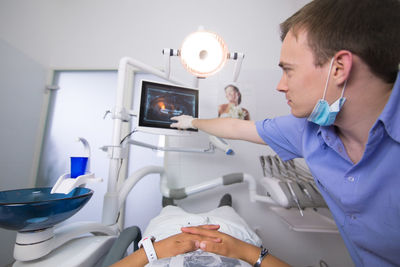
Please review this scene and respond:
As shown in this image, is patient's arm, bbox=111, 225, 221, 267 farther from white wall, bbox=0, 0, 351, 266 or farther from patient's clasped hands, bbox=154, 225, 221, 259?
white wall, bbox=0, 0, 351, 266

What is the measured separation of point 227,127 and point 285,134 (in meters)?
0.29

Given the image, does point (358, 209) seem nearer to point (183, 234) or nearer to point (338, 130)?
point (338, 130)

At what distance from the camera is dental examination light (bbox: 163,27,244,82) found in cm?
87

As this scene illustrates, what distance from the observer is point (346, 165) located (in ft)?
1.90

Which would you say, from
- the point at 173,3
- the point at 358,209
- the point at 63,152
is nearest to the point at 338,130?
the point at 358,209

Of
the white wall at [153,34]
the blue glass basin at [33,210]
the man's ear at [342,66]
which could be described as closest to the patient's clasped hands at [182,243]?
the blue glass basin at [33,210]

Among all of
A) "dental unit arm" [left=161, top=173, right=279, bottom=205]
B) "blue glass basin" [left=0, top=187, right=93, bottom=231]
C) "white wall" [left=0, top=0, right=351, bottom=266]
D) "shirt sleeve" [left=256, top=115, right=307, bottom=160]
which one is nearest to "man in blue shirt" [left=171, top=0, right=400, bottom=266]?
"shirt sleeve" [left=256, top=115, right=307, bottom=160]

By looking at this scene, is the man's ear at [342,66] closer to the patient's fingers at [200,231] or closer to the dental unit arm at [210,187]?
the patient's fingers at [200,231]

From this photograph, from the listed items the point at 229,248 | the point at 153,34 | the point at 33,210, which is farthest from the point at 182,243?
the point at 153,34

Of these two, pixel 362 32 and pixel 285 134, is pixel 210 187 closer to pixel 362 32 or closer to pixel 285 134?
pixel 285 134

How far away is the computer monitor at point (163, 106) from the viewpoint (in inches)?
40.5

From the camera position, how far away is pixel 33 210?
523 mm

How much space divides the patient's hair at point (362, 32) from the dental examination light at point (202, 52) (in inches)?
18.0

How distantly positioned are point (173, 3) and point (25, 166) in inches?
86.5
